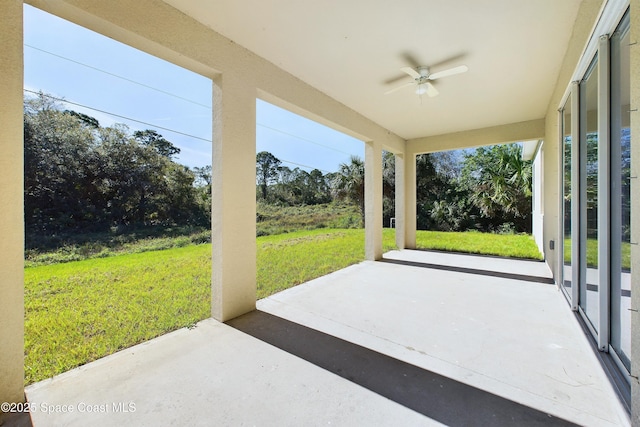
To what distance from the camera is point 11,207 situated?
4.94ft

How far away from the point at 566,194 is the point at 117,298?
548cm

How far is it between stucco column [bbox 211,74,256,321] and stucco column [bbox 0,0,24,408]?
1.33 m

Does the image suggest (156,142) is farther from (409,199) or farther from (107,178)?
(409,199)

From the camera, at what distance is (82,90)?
3.98 metres

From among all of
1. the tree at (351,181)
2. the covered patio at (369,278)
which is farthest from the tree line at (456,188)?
the covered patio at (369,278)

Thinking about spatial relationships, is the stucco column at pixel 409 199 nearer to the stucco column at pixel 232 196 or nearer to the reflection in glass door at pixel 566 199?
the reflection in glass door at pixel 566 199

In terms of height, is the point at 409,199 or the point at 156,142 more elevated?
the point at 156,142

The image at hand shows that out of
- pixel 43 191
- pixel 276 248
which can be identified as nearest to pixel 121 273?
pixel 43 191

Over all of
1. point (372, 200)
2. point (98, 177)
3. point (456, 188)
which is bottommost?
point (372, 200)

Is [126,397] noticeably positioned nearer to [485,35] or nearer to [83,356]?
[83,356]

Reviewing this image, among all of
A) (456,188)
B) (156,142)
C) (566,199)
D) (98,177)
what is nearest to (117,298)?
(98,177)

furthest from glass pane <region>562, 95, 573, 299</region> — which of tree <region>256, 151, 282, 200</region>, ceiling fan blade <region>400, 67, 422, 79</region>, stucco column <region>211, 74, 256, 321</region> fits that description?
tree <region>256, 151, 282, 200</region>

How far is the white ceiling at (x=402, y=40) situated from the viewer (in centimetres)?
227

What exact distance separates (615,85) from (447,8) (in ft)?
4.48
